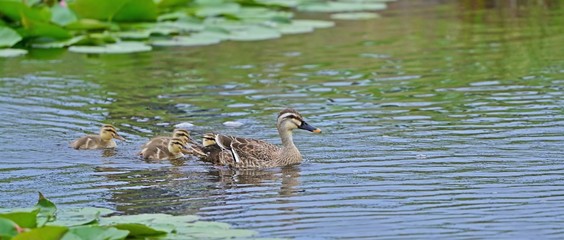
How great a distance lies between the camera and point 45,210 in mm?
9070

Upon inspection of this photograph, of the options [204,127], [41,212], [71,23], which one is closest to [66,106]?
[204,127]

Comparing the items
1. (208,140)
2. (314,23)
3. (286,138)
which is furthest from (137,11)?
(286,138)

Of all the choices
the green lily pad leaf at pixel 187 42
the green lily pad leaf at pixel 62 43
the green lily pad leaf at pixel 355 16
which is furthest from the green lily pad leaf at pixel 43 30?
the green lily pad leaf at pixel 355 16

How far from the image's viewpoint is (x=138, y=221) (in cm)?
892

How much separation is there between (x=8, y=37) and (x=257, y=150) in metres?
7.53

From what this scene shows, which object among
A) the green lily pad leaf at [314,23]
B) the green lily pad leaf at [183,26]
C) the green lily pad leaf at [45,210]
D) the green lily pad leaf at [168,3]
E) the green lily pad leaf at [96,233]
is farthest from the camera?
the green lily pad leaf at [168,3]

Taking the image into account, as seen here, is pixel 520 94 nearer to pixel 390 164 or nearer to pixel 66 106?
pixel 390 164

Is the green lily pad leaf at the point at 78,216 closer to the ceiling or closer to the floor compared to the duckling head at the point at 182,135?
closer to the ceiling

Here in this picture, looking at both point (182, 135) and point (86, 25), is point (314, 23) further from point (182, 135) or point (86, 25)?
point (182, 135)

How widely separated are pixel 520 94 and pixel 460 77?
1492mm

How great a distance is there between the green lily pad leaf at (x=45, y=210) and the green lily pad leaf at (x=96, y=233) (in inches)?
29.4

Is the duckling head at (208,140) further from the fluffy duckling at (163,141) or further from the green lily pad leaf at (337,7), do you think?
the green lily pad leaf at (337,7)

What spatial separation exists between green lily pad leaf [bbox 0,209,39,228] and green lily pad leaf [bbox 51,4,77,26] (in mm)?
10928

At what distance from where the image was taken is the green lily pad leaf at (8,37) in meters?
18.2
